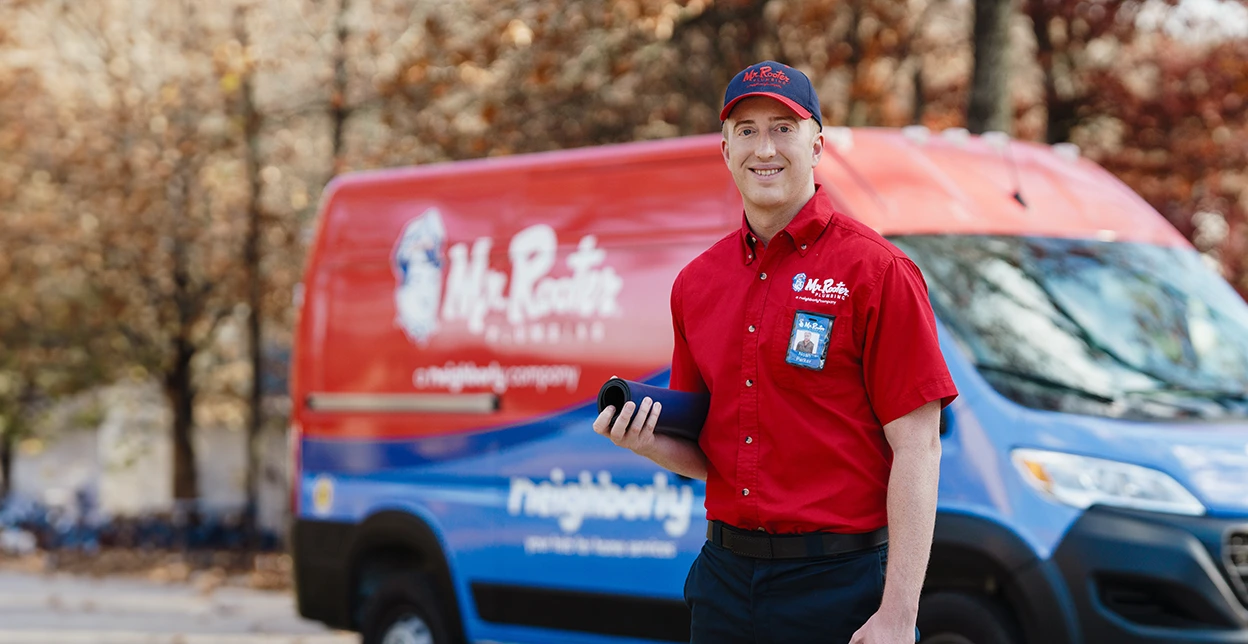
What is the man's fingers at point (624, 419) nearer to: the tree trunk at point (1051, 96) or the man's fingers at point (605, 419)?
the man's fingers at point (605, 419)

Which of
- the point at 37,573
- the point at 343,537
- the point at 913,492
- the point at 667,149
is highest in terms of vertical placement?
the point at 667,149

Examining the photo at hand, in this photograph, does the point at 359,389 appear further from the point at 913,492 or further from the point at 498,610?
the point at 913,492

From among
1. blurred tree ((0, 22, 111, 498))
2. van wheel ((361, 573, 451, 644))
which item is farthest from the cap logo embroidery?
blurred tree ((0, 22, 111, 498))

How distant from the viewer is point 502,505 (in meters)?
7.16

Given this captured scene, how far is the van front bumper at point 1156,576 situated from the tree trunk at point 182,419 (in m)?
19.4

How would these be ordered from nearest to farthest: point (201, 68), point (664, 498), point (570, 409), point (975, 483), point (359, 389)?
point (975, 483) < point (664, 498) < point (570, 409) < point (359, 389) < point (201, 68)

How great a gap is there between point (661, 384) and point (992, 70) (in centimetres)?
443

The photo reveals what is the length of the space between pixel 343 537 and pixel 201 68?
13197 millimetres

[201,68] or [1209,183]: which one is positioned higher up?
[201,68]

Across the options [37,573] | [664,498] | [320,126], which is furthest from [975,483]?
Result: [320,126]

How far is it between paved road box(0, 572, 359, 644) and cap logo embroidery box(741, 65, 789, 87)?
751 cm

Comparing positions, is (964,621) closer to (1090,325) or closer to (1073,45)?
(1090,325)

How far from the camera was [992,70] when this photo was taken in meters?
9.79

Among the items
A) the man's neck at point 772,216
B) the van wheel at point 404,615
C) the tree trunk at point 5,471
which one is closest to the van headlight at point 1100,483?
the man's neck at point 772,216
